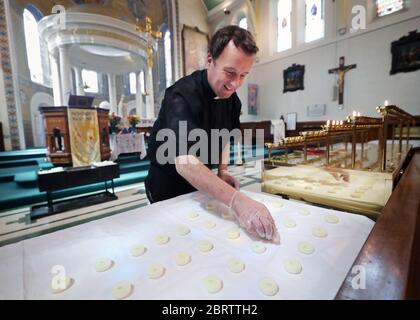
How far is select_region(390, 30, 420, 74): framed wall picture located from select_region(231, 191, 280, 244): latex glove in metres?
10.0

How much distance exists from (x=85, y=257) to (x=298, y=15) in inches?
502

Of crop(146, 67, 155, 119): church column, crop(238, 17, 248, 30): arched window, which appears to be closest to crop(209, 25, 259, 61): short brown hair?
crop(146, 67, 155, 119): church column

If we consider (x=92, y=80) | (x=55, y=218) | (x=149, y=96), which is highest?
(x=92, y=80)

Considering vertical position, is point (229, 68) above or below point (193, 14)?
below

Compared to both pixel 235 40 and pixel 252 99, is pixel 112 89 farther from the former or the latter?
pixel 235 40

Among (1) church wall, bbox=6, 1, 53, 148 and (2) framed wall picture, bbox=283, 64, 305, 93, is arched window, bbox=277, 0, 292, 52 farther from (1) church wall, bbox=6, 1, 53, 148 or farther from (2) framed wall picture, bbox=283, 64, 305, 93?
(1) church wall, bbox=6, 1, 53, 148

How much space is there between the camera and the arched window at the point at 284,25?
10.9 metres

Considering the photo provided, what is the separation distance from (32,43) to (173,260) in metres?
12.8

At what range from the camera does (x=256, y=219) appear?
2.53 ft

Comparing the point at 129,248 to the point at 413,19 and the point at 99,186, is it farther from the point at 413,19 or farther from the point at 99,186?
the point at 413,19

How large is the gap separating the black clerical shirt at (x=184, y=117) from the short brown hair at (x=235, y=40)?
24 centimetres

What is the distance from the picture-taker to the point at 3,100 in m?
7.54

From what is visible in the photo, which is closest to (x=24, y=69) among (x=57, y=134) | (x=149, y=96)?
(x=149, y=96)
